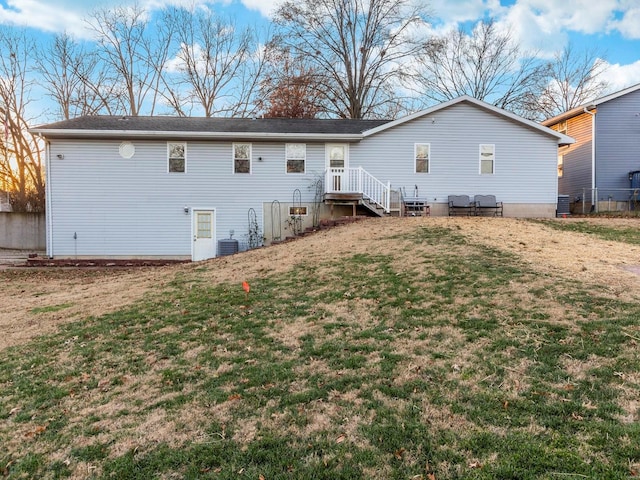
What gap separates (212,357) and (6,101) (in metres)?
28.5

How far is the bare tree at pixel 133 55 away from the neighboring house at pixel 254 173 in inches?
496

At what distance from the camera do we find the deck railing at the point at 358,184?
13461 millimetres

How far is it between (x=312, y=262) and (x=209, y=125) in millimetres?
9403

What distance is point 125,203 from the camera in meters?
13.8

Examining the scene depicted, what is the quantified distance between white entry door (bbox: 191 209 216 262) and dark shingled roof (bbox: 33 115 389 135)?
297cm

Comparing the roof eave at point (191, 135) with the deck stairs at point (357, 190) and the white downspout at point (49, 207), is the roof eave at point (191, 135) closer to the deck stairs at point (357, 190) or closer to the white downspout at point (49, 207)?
the white downspout at point (49, 207)

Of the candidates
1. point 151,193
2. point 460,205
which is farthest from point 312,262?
point 151,193

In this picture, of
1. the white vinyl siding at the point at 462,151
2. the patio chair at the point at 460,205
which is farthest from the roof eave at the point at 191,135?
the patio chair at the point at 460,205

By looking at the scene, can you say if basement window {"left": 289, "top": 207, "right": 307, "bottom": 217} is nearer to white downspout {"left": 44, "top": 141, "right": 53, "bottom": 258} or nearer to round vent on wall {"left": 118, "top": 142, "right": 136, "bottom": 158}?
round vent on wall {"left": 118, "top": 142, "right": 136, "bottom": 158}

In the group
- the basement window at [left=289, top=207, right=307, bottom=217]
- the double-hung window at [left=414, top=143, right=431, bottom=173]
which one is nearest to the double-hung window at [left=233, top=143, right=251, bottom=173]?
the basement window at [left=289, top=207, right=307, bottom=217]

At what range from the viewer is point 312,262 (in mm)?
8258

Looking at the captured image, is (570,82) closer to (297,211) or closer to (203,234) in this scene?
(297,211)

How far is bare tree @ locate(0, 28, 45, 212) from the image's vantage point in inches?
939

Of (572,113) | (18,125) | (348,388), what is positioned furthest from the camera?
(18,125)
